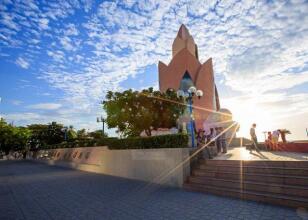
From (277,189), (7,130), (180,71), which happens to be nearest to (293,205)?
(277,189)

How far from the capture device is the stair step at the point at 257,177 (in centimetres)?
681

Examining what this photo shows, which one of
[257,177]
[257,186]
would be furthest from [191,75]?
[257,186]

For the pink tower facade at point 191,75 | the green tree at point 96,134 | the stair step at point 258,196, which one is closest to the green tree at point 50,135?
the green tree at point 96,134

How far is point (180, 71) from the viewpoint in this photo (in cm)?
5516

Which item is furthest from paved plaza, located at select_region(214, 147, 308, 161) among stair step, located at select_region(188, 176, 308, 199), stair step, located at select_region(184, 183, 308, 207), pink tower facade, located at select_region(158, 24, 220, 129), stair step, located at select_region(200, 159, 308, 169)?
pink tower facade, located at select_region(158, 24, 220, 129)

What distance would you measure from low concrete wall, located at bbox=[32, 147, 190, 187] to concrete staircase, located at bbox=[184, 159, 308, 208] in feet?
2.57

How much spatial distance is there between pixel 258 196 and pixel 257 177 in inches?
35.7

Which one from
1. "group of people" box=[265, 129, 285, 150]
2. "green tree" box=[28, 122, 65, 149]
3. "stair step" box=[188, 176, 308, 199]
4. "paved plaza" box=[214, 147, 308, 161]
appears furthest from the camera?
"green tree" box=[28, 122, 65, 149]

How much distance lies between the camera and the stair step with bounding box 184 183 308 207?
6.12 m

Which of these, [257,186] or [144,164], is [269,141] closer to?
[144,164]

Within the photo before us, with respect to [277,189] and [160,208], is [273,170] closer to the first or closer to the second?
[277,189]

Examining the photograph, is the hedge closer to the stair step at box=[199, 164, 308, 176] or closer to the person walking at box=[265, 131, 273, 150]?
the stair step at box=[199, 164, 308, 176]

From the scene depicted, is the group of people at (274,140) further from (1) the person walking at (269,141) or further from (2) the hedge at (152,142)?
(2) the hedge at (152,142)

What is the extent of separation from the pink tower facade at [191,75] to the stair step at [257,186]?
44776 millimetres
